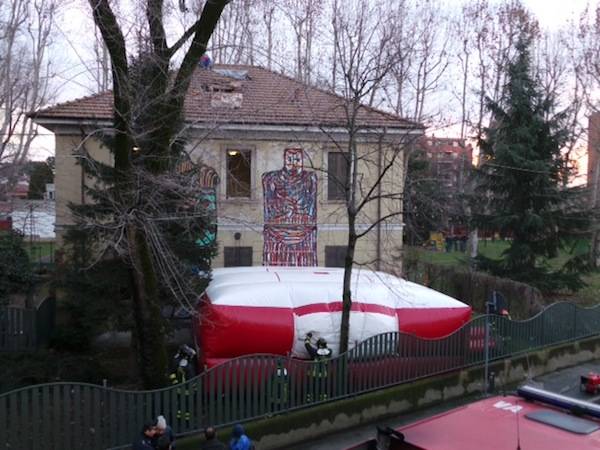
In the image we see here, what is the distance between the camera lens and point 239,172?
1852 centimetres

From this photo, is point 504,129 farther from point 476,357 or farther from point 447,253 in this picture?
point 447,253

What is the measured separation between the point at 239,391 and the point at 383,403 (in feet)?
8.99

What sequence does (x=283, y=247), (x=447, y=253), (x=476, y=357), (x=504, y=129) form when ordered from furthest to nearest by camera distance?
1. (x=447, y=253)
2. (x=504, y=129)
3. (x=283, y=247)
4. (x=476, y=357)

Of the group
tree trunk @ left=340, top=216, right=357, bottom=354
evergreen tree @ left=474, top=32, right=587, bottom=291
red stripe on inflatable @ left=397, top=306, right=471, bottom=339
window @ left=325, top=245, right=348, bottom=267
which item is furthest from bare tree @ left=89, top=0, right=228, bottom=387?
evergreen tree @ left=474, top=32, right=587, bottom=291

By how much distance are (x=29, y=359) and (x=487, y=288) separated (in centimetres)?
1418

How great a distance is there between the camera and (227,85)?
17.1 metres

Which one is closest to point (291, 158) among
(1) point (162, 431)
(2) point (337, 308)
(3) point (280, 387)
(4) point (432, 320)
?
(2) point (337, 308)

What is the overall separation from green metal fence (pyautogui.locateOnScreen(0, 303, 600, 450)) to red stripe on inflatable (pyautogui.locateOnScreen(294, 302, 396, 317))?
1080mm

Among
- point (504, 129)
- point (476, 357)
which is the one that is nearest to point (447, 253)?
point (504, 129)

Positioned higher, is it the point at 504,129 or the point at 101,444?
the point at 504,129

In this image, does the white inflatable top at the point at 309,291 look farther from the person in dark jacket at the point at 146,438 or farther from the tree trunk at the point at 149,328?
the person in dark jacket at the point at 146,438

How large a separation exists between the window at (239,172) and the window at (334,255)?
10.5ft

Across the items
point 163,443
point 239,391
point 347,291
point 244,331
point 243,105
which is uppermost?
point 243,105

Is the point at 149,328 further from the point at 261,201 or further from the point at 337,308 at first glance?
the point at 261,201
